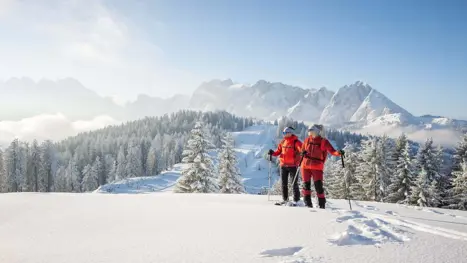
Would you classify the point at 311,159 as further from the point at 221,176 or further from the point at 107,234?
the point at 221,176

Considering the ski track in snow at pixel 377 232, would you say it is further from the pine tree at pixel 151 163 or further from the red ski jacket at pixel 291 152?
the pine tree at pixel 151 163

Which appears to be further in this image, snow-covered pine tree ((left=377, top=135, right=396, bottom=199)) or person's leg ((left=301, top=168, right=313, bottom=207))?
snow-covered pine tree ((left=377, top=135, right=396, bottom=199))

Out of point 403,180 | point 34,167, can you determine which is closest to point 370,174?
point 403,180

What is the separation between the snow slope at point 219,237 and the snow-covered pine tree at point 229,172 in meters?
24.7

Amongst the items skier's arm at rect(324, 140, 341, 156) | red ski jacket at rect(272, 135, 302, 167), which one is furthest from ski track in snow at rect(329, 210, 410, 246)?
red ski jacket at rect(272, 135, 302, 167)

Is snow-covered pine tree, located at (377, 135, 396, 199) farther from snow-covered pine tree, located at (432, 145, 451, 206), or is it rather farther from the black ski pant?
the black ski pant

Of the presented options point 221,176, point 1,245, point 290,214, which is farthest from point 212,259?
point 221,176

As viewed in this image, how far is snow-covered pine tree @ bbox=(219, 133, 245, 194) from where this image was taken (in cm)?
3092

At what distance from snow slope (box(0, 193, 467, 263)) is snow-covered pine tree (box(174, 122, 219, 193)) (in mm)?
21976

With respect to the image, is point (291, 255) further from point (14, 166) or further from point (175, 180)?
point (175, 180)

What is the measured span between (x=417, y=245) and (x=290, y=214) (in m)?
2.31

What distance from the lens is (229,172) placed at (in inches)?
1233

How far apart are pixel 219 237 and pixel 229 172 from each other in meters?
27.2

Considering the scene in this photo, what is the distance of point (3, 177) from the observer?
5125cm
